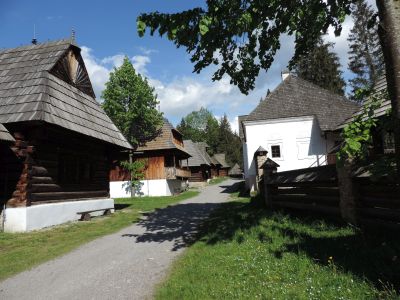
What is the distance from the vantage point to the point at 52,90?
13.4m

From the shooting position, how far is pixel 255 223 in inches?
360

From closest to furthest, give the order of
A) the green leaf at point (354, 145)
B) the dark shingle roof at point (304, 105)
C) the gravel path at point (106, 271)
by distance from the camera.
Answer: the green leaf at point (354, 145) < the gravel path at point (106, 271) < the dark shingle roof at point (304, 105)

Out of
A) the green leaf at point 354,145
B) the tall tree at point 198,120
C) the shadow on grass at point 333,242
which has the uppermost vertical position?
the tall tree at point 198,120

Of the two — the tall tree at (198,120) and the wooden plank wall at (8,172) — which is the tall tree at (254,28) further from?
the tall tree at (198,120)

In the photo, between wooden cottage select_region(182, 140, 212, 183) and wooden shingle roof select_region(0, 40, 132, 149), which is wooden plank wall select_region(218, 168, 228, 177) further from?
wooden shingle roof select_region(0, 40, 132, 149)

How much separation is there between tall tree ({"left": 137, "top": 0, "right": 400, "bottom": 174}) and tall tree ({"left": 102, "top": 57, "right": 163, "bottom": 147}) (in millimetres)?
23505

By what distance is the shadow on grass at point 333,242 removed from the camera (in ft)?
14.7

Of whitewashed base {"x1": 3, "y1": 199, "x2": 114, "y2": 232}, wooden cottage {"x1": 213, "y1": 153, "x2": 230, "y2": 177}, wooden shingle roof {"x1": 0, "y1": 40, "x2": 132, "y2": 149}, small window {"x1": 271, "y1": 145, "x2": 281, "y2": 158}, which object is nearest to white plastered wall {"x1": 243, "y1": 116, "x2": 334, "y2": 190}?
small window {"x1": 271, "y1": 145, "x2": 281, "y2": 158}

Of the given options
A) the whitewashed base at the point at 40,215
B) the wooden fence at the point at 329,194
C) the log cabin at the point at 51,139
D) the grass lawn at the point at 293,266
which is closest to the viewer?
the grass lawn at the point at 293,266

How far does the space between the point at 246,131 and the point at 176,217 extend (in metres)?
12.2

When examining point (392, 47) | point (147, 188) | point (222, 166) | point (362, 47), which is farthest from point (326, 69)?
point (392, 47)

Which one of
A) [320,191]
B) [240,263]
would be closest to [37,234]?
[240,263]

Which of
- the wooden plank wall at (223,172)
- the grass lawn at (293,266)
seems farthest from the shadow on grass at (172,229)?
the wooden plank wall at (223,172)

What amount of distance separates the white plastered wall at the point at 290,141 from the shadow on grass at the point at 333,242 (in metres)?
14.6
